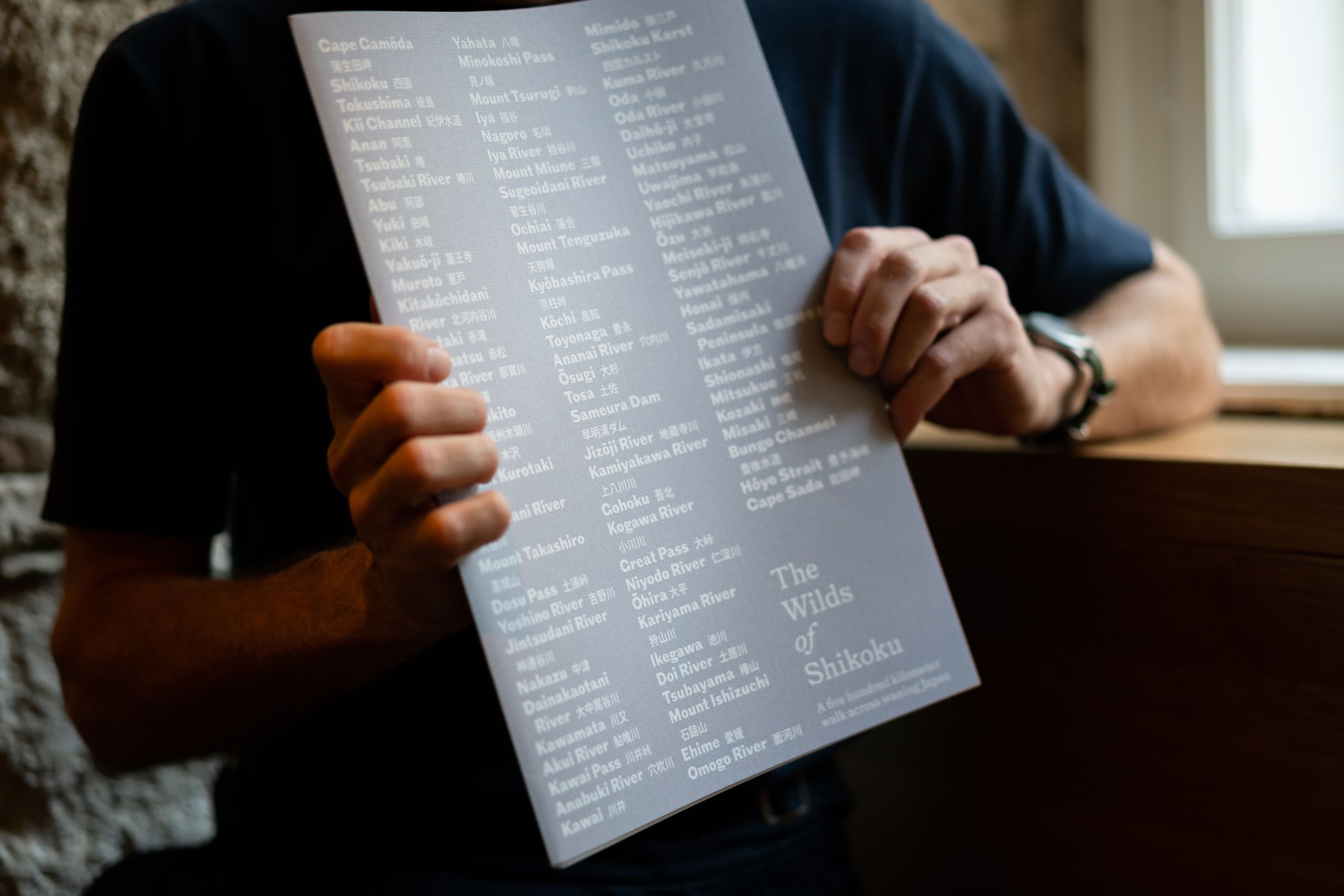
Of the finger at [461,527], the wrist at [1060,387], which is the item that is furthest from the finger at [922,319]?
the finger at [461,527]

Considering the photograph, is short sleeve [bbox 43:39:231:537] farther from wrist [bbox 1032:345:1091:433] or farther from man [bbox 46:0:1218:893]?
wrist [bbox 1032:345:1091:433]

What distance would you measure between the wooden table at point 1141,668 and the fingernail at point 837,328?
0.29m

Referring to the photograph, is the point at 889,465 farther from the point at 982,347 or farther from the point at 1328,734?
the point at 1328,734

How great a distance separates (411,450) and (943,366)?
344 mm

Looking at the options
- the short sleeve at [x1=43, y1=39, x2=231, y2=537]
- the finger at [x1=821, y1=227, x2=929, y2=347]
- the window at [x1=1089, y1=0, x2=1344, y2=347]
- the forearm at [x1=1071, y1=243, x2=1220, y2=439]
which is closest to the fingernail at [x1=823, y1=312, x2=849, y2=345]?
the finger at [x1=821, y1=227, x2=929, y2=347]

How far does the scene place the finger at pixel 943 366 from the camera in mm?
583

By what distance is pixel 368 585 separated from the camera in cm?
52

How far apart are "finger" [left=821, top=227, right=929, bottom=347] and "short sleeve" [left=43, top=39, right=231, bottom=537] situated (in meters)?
0.45

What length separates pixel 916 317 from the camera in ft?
1.87

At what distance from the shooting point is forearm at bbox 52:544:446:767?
56cm

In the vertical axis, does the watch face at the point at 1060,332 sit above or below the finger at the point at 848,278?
below

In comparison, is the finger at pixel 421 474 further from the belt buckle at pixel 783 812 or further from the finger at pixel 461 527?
the belt buckle at pixel 783 812

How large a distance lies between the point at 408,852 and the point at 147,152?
1.78 feet

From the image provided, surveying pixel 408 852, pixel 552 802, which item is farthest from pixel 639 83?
pixel 408 852
